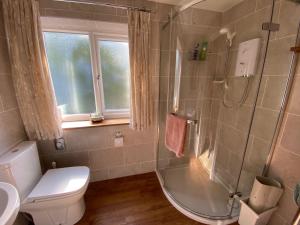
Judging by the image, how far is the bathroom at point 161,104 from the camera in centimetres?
120

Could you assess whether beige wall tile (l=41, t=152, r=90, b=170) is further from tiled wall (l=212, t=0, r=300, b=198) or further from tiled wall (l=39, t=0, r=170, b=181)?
tiled wall (l=212, t=0, r=300, b=198)

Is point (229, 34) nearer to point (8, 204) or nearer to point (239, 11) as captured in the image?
point (239, 11)

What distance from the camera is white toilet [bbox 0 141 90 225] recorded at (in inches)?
44.4

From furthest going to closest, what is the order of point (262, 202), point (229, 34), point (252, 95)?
point (229, 34) < point (252, 95) < point (262, 202)

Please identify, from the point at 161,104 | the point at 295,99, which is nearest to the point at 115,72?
the point at 161,104

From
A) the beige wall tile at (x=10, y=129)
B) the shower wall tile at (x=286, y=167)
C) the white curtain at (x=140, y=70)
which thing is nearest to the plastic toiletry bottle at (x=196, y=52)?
the white curtain at (x=140, y=70)

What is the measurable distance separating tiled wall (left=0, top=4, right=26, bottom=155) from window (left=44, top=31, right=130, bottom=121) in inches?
15.8

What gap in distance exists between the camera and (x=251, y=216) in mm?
1187

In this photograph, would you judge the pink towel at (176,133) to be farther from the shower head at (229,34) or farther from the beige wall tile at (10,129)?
the beige wall tile at (10,129)

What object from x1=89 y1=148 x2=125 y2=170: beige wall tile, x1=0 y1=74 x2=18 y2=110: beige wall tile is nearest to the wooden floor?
x1=89 y1=148 x2=125 y2=170: beige wall tile

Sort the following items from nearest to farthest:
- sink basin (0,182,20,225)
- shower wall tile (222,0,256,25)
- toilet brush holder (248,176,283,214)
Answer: sink basin (0,182,20,225)
toilet brush holder (248,176,283,214)
shower wall tile (222,0,256,25)

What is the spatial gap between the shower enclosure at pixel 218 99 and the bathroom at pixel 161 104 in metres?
0.01

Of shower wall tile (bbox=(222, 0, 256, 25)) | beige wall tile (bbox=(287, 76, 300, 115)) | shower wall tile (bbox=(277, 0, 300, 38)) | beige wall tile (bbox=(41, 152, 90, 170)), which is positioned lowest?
beige wall tile (bbox=(41, 152, 90, 170))

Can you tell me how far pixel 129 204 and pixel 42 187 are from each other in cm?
85
